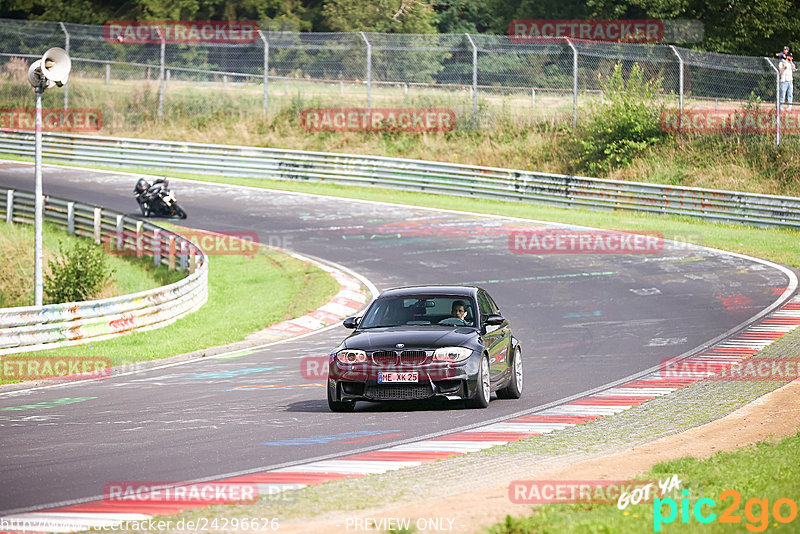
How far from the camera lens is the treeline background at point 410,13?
50688mm

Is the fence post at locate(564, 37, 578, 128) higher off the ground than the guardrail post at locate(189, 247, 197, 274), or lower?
higher

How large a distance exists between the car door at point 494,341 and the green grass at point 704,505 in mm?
4065

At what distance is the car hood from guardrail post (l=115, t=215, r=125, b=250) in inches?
704

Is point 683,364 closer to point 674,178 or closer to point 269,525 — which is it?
point 269,525

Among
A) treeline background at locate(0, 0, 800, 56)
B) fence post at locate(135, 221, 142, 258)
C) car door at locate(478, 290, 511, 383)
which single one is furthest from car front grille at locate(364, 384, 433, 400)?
treeline background at locate(0, 0, 800, 56)

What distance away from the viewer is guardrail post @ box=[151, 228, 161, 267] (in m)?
27.7

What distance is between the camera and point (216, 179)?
41500 mm

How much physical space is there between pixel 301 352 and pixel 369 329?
5367 millimetres

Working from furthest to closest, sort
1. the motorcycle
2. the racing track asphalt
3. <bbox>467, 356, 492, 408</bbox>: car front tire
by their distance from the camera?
the motorcycle, <bbox>467, 356, 492, 408</bbox>: car front tire, the racing track asphalt

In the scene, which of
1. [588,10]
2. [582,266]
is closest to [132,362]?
[582,266]

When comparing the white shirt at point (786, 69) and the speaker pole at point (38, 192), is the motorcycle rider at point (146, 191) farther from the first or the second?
the white shirt at point (786, 69)

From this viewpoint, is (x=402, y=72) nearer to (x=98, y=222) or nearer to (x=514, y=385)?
(x=98, y=222)

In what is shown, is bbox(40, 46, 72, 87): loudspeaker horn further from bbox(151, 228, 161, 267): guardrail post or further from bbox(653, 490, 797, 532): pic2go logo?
bbox(653, 490, 797, 532): pic2go logo

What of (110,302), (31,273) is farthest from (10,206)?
(110,302)
